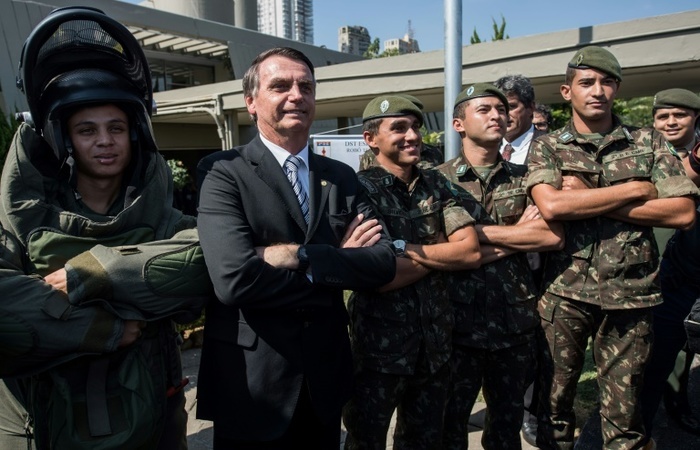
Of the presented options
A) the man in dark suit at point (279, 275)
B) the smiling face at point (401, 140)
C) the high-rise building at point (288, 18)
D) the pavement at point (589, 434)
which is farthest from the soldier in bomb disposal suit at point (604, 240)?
the high-rise building at point (288, 18)

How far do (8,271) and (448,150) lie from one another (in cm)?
383

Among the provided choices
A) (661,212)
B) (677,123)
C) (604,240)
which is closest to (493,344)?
(604,240)

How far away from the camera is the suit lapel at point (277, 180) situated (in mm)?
2105

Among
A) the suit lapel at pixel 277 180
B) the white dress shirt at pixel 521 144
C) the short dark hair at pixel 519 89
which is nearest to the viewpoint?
the suit lapel at pixel 277 180

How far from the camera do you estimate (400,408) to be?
8.87 feet

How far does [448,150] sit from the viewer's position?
485 cm

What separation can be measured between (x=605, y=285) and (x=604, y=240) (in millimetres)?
231

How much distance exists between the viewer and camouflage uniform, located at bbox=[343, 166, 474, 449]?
2465 millimetres

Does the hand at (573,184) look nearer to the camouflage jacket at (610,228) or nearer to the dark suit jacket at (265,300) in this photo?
the camouflage jacket at (610,228)

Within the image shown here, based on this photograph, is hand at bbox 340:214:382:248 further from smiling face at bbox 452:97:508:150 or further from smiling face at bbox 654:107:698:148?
smiling face at bbox 654:107:698:148

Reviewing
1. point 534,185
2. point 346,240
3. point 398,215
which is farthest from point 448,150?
point 346,240

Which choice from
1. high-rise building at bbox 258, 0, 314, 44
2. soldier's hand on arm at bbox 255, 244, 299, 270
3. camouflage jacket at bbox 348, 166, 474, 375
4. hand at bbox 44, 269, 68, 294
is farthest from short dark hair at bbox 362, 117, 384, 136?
high-rise building at bbox 258, 0, 314, 44

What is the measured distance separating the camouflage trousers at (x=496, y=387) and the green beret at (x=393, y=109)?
1.23 metres

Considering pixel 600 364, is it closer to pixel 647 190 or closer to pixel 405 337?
pixel 647 190
